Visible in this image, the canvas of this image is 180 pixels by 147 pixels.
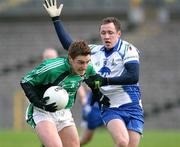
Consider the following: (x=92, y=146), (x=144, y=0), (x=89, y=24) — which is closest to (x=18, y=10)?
(x=89, y=24)

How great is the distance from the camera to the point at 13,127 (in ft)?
74.7

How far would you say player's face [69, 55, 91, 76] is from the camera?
28.0ft

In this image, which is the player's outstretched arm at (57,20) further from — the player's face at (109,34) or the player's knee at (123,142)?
the player's knee at (123,142)

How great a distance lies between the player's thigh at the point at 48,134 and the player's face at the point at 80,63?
0.72 meters

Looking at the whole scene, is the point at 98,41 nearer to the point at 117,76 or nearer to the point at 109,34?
the point at 109,34

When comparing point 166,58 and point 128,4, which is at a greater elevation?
point 128,4

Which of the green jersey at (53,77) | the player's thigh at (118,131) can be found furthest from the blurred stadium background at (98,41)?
the green jersey at (53,77)

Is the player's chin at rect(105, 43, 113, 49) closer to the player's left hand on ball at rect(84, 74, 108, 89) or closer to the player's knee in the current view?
the player's left hand on ball at rect(84, 74, 108, 89)

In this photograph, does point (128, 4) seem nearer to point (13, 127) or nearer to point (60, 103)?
point (13, 127)

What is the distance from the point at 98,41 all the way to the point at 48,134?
1782 centimetres

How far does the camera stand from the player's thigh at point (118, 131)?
938 cm

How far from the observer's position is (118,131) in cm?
948

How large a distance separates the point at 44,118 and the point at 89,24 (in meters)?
19.1

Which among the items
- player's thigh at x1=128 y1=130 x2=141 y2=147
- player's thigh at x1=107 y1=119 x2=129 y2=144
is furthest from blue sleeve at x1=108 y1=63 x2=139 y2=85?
player's thigh at x1=128 y1=130 x2=141 y2=147
